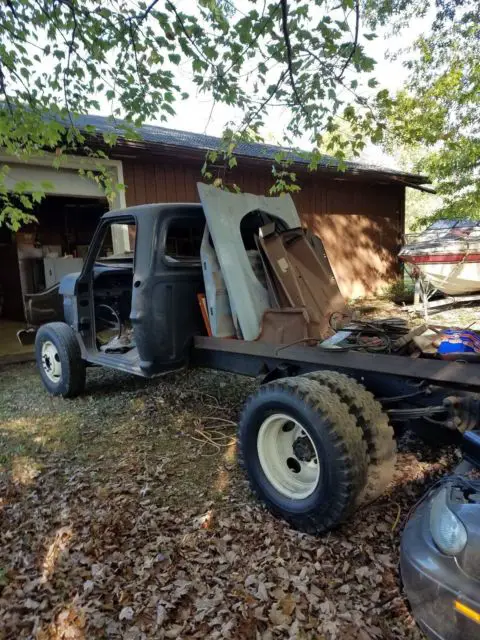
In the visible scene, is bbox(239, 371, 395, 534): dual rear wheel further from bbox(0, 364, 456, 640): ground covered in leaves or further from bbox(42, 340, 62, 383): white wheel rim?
bbox(42, 340, 62, 383): white wheel rim

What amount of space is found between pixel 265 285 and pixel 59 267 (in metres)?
7.96

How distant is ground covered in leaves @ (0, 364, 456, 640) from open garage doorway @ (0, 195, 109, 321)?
8.49m

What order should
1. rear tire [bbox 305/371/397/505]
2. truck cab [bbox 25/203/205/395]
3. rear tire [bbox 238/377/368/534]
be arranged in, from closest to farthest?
1. rear tire [bbox 238/377/368/534]
2. rear tire [bbox 305/371/397/505]
3. truck cab [bbox 25/203/205/395]

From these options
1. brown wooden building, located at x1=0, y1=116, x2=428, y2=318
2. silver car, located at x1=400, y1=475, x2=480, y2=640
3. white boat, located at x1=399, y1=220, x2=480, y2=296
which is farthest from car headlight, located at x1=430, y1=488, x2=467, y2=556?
white boat, located at x1=399, y1=220, x2=480, y2=296

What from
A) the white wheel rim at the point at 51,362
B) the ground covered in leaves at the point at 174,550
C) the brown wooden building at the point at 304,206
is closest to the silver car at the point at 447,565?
the ground covered in leaves at the point at 174,550

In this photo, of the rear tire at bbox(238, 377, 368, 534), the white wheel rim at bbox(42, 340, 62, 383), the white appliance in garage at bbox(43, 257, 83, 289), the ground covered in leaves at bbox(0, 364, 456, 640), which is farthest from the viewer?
the white appliance in garage at bbox(43, 257, 83, 289)

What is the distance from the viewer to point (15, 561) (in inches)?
96.0

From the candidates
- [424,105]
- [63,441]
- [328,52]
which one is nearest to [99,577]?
[63,441]

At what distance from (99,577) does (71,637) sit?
35 centimetres

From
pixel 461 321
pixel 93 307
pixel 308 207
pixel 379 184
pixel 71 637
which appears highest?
pixel 379 184

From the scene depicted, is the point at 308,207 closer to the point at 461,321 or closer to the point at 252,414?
the point at 461,321

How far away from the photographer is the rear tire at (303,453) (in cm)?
237

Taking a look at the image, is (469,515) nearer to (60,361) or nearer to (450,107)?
(60,361)

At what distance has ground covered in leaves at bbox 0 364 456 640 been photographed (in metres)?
2.02
